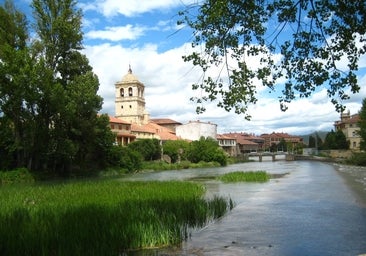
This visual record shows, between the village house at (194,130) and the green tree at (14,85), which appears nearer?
the green tree at (14,85)

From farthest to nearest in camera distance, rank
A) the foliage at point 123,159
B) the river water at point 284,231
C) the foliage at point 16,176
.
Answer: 1. the foliage at point 123,159
2. the foliage at point 16,176
3. the river water at point 284,231

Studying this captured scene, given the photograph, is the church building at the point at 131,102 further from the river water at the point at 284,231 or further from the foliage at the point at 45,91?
the river water at the point at 284,231

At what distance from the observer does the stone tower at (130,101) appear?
437 feet

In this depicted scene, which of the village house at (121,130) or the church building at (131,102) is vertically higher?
the church building at (131,102)

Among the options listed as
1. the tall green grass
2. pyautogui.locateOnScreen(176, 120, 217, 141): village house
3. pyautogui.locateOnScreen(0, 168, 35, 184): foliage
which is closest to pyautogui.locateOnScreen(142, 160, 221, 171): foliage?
pyautogui.locateOnScreen(0, 168, 35, 184): foliage

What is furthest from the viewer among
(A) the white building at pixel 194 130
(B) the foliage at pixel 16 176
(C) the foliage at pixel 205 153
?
(A) the white building at pixel 194 130

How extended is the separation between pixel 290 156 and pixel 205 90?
123 metres

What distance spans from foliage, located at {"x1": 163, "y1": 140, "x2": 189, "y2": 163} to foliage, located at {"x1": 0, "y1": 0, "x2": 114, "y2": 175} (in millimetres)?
42664

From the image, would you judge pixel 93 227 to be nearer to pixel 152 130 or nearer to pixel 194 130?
pixel 152 130

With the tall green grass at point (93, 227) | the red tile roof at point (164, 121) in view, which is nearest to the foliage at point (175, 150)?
the red tile roof at point (164, 121)

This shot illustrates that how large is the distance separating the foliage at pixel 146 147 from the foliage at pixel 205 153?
35.6ft

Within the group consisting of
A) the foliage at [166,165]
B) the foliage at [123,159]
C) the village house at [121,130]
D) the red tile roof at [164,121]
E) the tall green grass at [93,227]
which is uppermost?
the red tile roof at [164,121]

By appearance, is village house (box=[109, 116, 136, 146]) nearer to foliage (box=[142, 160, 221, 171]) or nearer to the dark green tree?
foliage (box=[142, 160, 221, 171])

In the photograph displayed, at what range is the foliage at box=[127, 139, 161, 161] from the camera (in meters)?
86.1
